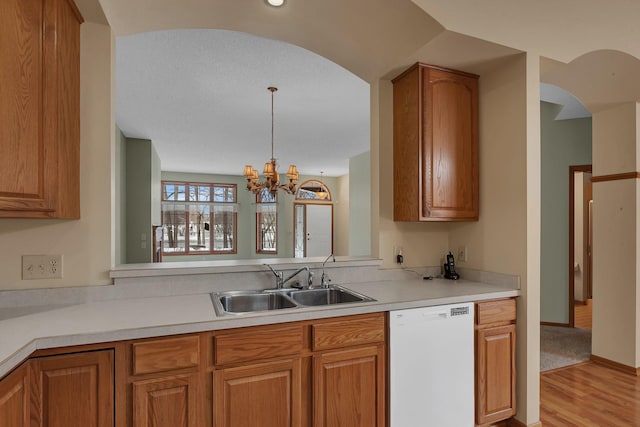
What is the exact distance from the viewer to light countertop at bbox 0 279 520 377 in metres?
1.32

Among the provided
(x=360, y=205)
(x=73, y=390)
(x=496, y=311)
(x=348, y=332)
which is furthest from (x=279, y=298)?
(x=360, y=205)

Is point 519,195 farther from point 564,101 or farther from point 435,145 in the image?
point 564,101

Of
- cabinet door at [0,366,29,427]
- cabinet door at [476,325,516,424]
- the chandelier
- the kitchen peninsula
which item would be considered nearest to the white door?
the chandelier

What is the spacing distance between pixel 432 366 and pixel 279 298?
956 mm

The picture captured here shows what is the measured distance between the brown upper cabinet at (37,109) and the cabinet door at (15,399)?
→ 2.12ft

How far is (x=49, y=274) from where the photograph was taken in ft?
5.96

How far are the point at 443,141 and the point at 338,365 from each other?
1578mm

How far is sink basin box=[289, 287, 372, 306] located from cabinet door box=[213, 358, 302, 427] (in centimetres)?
55

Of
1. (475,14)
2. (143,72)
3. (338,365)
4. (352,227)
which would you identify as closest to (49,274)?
(338,365)

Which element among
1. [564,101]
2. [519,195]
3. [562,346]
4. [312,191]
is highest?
[564,101]

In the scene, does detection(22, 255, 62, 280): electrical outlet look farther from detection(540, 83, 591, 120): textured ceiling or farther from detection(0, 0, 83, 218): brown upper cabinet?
detection(540, 83, 591, 120): textured ceiling

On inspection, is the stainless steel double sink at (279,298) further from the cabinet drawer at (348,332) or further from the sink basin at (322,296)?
the cabinet drawer at (348,332)

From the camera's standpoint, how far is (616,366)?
3.10 metres

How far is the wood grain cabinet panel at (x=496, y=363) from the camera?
212cm
